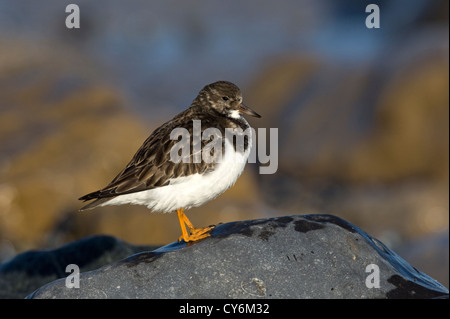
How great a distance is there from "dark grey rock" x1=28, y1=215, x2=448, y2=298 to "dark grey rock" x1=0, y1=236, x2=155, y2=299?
2.37 m

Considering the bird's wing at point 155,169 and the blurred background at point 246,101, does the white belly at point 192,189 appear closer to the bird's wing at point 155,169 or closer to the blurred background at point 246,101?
the bird's wing at point 155,169

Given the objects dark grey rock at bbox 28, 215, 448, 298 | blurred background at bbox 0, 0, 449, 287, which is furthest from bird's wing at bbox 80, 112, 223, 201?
blurred background at bbox 0, 0, 449, 287

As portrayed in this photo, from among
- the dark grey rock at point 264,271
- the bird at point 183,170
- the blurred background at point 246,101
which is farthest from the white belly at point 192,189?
the blurred background at point 246,101

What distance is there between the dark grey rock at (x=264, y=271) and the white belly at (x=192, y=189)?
58cm

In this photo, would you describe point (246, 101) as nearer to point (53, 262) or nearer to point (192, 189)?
point (53, 262)

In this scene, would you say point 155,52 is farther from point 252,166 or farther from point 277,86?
point 252,166

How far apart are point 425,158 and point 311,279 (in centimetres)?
899

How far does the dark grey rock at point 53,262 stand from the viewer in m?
8.62

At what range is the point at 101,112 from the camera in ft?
44.1

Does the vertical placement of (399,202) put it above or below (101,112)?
below

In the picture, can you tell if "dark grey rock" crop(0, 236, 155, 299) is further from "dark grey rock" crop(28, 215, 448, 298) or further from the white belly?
"dark grey rock" crop(28, 215, 448, 298)
